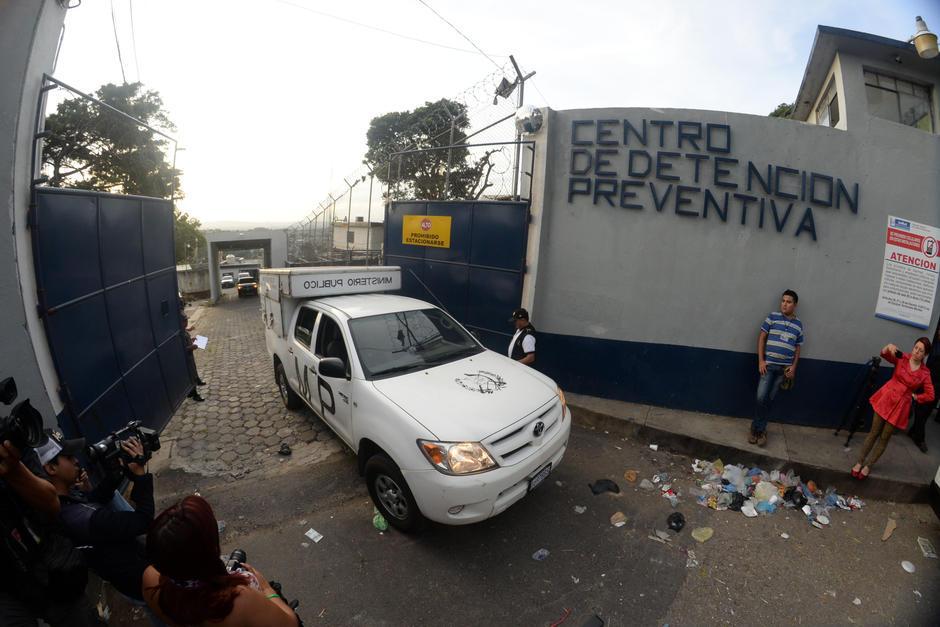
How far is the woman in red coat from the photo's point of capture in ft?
12.0

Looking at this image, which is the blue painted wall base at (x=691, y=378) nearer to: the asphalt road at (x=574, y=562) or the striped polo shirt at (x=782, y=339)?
the striped polo shirt at (x=782, y=339)

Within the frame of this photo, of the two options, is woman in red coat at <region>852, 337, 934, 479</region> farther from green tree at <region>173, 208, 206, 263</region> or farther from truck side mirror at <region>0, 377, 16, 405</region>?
green tree at <region>173, 208, 206, 263</region>

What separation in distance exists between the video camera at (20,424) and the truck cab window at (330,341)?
201 cm

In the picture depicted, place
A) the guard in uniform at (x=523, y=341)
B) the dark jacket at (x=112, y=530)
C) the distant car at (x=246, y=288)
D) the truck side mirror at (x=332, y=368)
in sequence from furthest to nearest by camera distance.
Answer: the distant car at (x=246, y=288) → the guard in uniform at (x=523, y=341) → the truck side mirror at (x=332, y=368) → the dark jacket at (x=112, y=530)

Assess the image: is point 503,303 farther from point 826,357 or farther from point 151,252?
point 151,252

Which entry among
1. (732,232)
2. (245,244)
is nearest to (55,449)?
(732,232)

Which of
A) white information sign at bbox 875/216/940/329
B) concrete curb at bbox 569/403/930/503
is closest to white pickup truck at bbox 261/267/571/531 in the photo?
concrete curb at bbox 569/403/930/503

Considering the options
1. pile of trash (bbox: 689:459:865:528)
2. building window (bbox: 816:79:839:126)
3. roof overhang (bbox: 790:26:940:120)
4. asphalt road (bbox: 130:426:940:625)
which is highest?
roof overhang (bbox: 790:26:940:120)

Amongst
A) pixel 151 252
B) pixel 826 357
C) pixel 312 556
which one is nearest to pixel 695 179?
pixel 826 357

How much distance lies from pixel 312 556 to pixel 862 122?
727 cm

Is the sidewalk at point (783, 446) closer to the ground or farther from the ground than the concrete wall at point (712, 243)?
closer to the ground

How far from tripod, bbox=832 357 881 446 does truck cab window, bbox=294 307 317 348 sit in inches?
245

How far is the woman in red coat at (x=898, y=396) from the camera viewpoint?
144 inches

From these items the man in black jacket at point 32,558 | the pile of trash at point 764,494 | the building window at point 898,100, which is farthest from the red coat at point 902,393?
the man in black jacket at point 32,558
